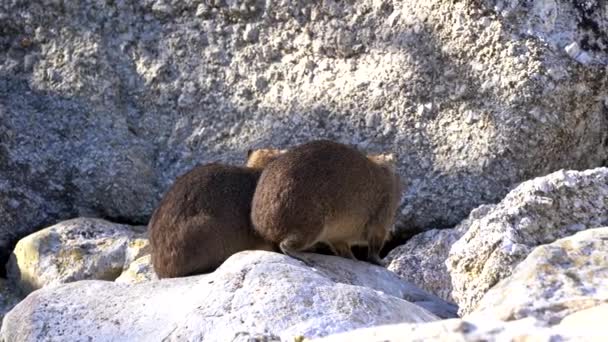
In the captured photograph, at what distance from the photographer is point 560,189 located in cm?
488

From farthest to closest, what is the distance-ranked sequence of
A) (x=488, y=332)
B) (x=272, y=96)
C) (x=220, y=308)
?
(x=272, y=96) < (x=220, y=308) < (x=488, y=332)

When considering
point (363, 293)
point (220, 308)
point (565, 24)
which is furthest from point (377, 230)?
point (220, 308)

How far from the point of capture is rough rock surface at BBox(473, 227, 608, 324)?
11.5 ft

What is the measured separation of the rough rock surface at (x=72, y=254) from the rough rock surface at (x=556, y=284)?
2838 millimetres

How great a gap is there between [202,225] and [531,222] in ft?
Answer: 5.43

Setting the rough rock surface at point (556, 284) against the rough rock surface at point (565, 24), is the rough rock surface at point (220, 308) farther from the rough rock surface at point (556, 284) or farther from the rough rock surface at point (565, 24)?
the rough rock surface at point (565, 24)

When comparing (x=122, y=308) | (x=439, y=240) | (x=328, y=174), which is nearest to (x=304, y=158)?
(x=328, y=174)

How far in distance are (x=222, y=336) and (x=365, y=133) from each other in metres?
2.62

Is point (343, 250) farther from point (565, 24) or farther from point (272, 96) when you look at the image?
point (565, 24)

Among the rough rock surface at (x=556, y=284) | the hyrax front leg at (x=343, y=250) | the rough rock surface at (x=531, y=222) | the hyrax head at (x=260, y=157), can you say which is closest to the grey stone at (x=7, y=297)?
the hyrax head at (x=260, y=157)

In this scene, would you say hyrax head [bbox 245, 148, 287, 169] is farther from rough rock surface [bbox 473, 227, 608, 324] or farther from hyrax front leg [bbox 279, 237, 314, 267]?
rough rock surface [bbox 473, 227, 608, 324]

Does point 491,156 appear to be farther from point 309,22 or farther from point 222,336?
point 222,336

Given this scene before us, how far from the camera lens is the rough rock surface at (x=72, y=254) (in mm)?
6258

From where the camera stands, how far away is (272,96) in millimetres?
6949
